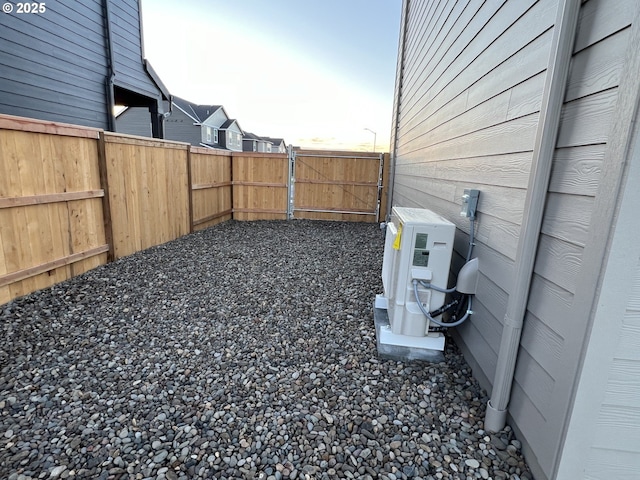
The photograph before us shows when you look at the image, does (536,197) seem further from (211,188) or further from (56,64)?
(56,64)

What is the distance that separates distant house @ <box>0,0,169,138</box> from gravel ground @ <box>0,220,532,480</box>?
3551mm

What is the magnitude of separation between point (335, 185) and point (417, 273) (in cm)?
610

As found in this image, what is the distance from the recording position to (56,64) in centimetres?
513

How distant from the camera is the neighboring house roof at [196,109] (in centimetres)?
1908

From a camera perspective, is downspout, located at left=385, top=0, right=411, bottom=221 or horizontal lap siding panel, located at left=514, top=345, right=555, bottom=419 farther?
downspout, located at left=385, top=0, right=411, bottom=221

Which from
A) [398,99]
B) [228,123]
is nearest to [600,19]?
[398,99]

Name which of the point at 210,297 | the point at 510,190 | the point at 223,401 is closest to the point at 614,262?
the point at 510,190

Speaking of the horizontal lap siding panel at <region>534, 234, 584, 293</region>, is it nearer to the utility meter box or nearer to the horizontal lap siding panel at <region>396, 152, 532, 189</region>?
the horizontal lap siding panel at <region>396, 152, 532, 189</region>

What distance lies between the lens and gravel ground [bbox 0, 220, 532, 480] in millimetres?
1399

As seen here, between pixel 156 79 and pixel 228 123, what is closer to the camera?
pixel 156 79

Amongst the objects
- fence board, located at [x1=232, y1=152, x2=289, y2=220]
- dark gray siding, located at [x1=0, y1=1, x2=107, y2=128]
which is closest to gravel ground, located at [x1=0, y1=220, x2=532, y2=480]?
dark gray siding, located at [x1=0, y1=1, x2=107, y2=128]

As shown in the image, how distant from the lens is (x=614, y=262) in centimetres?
97

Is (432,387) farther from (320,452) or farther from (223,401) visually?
(223,401)

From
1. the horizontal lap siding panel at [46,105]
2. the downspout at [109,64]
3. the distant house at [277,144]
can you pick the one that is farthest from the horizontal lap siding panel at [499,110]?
the distant house at [277,144]
